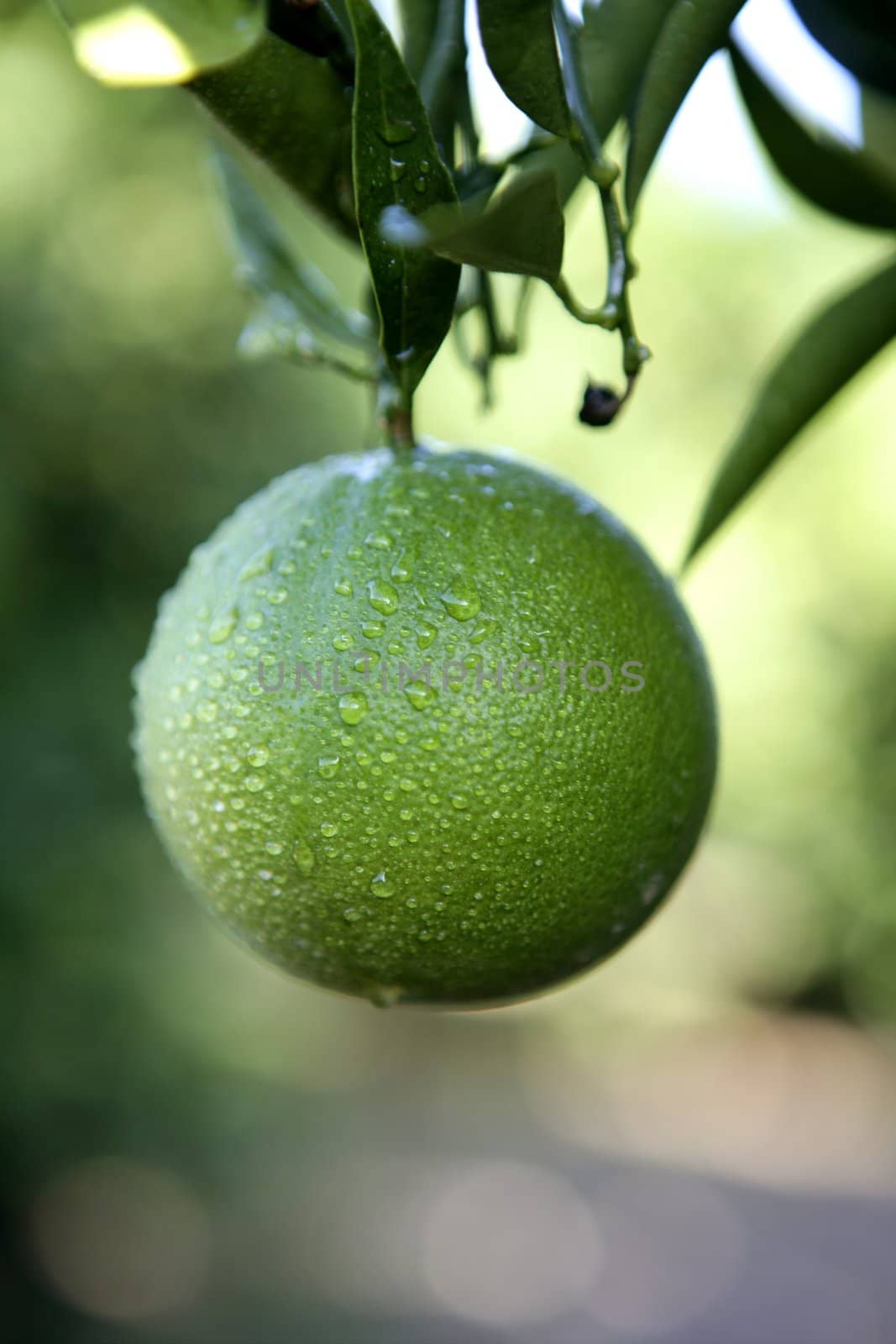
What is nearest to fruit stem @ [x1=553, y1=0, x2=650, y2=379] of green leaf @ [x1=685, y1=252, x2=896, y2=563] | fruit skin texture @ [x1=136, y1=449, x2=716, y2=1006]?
fruit skin texture @ [x1=136, y1=449, x2=716, y2=1006]

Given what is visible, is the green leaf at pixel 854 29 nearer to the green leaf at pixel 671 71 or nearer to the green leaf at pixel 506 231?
the green leaf at pixel 671 71

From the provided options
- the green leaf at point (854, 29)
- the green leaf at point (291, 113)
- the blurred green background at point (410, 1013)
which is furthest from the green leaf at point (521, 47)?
the blurred green background at point (410, 1013)

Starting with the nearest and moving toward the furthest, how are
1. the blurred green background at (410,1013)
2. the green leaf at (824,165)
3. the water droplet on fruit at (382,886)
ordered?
the water droplet on fruit at (382,886)
the green leaf at (824,165)
the blurred green background at (410,1013)

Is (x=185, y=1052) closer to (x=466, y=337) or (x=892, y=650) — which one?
(x=466, y=337)

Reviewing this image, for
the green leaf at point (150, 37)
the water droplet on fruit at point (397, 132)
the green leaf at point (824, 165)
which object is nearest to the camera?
the green leaf at point (150, 37)

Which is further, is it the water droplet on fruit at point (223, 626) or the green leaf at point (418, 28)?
the green leaf at point (418, 28)

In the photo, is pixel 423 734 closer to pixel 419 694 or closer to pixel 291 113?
pixel 419 694

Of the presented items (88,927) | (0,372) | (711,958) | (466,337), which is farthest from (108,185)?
(711,958)

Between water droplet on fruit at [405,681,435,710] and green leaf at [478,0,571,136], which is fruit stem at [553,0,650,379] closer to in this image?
green leaf at [478,0,571,136]
